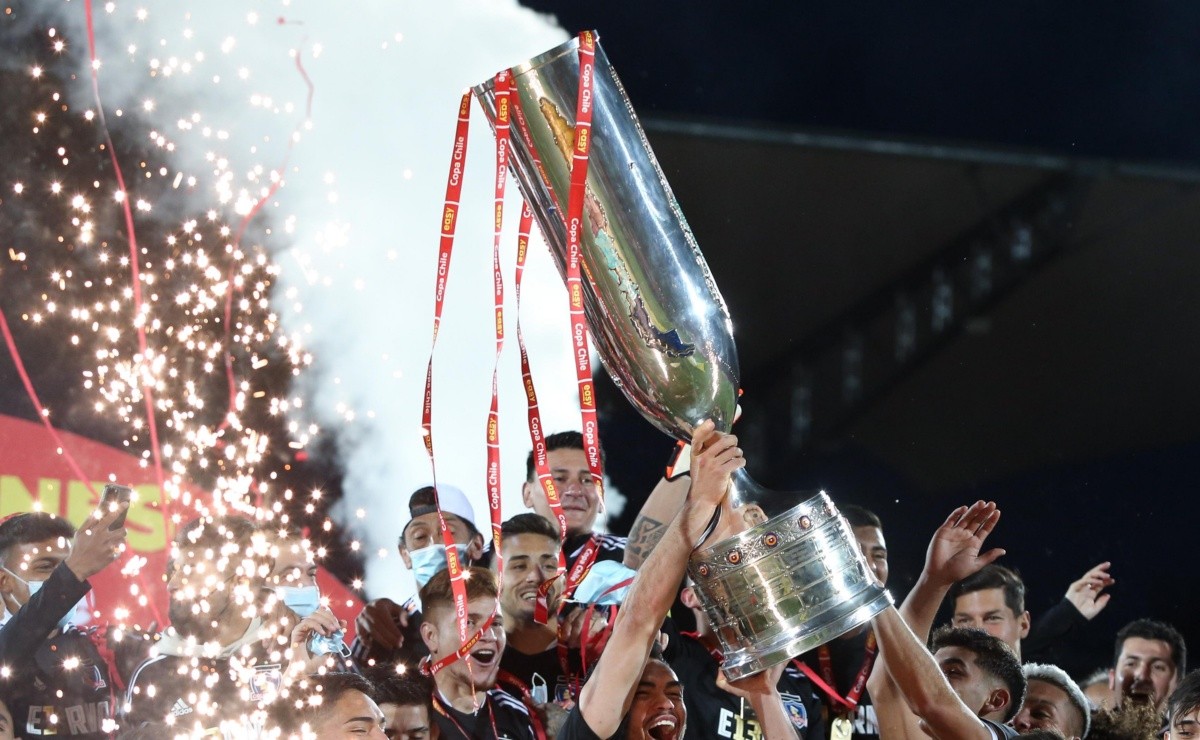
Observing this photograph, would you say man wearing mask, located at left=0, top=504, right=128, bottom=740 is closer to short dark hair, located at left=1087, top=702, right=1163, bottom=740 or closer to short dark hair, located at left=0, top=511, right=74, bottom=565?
short dark hair, located at left=0, top=511, right=74, bottom=565

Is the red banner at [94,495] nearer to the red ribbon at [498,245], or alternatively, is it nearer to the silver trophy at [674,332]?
the red ribbon at [498,245]

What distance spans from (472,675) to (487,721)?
93 millimetres

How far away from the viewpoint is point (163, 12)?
379cm

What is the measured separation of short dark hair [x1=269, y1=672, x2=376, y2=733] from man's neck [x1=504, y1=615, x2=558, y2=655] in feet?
2.31

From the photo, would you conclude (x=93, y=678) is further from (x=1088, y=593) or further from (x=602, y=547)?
(x=1088, y=593)

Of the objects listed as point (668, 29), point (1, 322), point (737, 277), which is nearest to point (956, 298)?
point (737, 277)

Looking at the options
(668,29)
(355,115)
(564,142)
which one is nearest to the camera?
(564,142)

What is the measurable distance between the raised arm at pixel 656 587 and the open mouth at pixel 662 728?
200 mm

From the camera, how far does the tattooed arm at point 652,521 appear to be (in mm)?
2994

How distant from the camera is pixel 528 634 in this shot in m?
2.98

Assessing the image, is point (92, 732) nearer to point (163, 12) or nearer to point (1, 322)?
point (1, 322)

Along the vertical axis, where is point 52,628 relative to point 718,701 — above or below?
above

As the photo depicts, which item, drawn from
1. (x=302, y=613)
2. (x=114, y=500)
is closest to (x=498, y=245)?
(x=114, y=500)

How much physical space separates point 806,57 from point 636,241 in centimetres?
312
